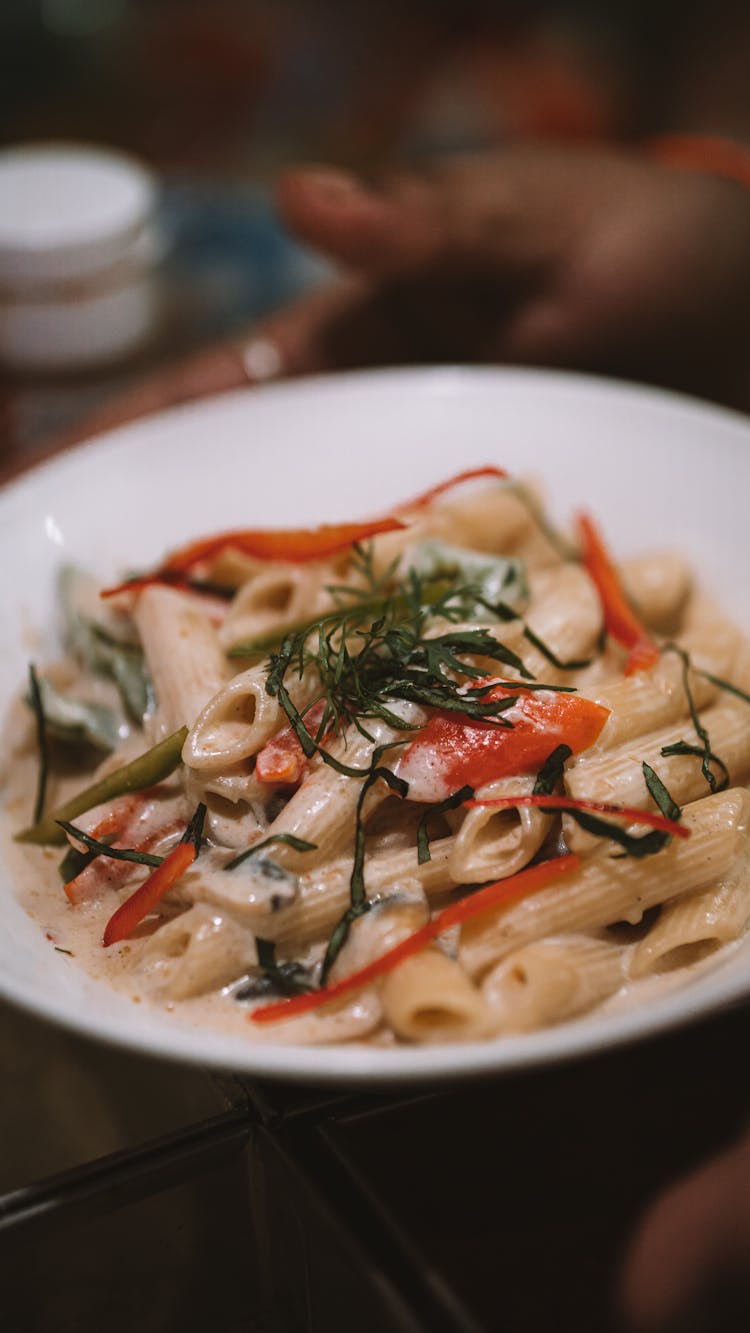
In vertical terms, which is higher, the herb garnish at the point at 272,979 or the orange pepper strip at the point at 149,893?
the orange pepper strip at the point at 149,893

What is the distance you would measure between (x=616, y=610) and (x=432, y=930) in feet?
2.47

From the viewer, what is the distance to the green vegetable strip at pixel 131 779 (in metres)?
1.71

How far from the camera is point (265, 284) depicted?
3674 millimetres

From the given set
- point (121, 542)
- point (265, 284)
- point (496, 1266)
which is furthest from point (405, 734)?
point (265, 284)

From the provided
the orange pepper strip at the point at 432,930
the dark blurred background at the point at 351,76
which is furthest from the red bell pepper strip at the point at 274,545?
the dark blurred background at the point at 351,76

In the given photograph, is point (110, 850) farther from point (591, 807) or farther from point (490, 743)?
point (591, 807)

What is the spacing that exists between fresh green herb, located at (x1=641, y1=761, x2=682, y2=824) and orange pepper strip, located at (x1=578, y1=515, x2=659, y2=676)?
0.76ft

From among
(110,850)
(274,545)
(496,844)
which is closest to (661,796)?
(496,844)

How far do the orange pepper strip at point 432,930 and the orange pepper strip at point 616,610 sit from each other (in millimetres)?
398

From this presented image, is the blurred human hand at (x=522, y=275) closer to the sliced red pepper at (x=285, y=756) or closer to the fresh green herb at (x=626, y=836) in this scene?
the sliced red pepper at (x=285, y=756)

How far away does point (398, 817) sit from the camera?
65.5 inches

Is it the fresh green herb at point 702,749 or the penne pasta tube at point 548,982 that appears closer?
the penne pasta tube at point 548,982

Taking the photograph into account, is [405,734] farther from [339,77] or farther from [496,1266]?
[339,77]

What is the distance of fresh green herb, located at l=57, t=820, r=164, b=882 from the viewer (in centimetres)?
159
